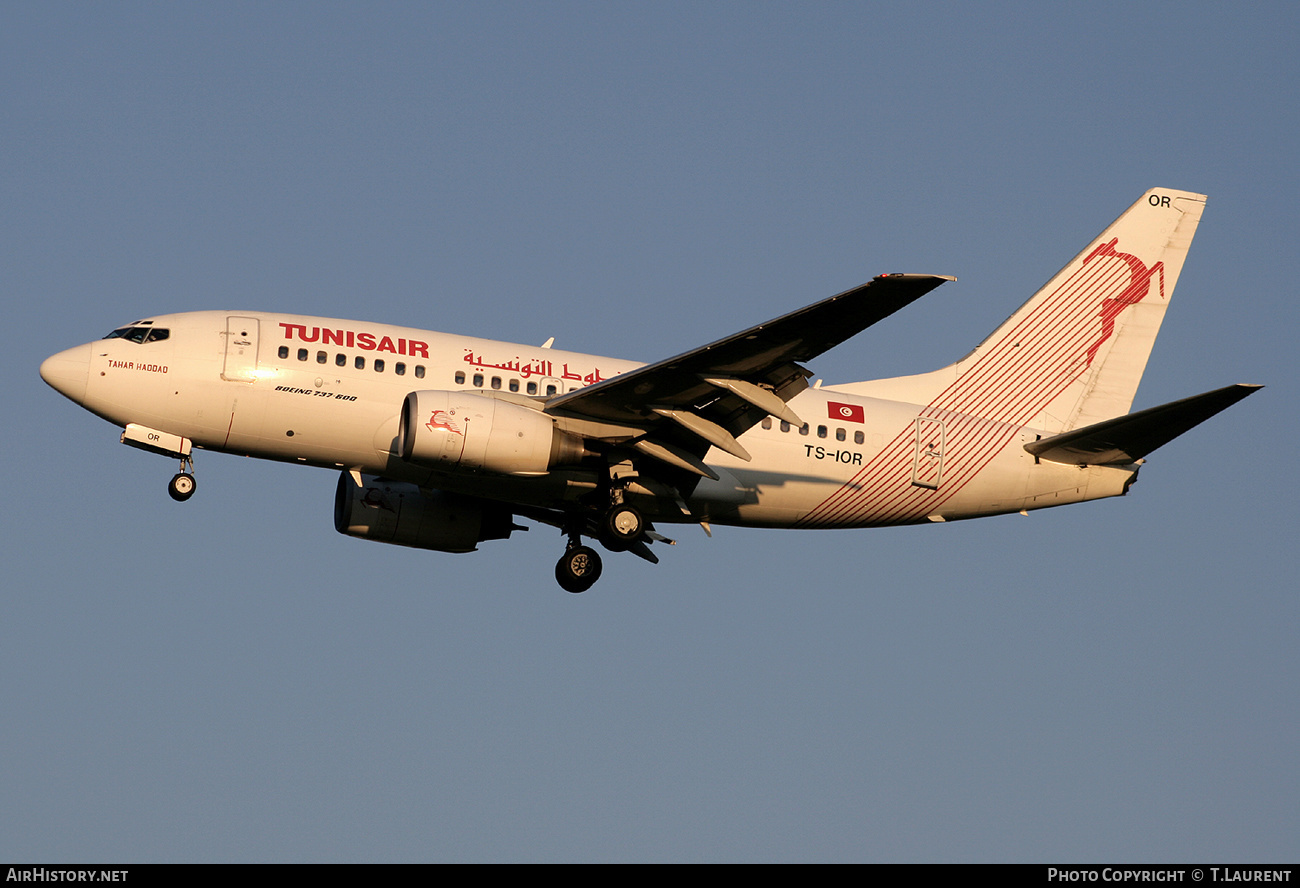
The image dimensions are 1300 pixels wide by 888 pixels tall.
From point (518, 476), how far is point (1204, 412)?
42.6 ft

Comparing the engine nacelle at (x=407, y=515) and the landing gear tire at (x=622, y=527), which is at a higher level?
the engine nacelle at (x=407, y=515)

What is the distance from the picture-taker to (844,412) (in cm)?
3253

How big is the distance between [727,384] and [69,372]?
42.6 ft

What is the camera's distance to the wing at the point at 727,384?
2547 cm

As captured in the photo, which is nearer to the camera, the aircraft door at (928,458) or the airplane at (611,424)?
the airplane at (611,424)

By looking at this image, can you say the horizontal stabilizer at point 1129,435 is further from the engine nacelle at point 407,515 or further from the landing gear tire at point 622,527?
the engine nacelle at point 407,515

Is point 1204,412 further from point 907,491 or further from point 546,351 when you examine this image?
point 546,351

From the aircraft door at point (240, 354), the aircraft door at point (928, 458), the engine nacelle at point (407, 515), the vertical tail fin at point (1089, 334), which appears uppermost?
the vertical tail fin at point (1089, 334)

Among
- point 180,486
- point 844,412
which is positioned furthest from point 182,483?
point 844,412

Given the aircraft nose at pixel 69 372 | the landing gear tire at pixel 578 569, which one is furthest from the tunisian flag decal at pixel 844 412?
the aircraft nose at pixel 69 372

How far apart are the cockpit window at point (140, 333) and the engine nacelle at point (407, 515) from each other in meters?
5.59

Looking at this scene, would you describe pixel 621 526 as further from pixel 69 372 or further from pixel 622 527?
pixel 69 372

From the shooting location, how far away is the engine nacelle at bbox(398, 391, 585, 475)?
2817 centimetres

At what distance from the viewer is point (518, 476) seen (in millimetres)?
29625
